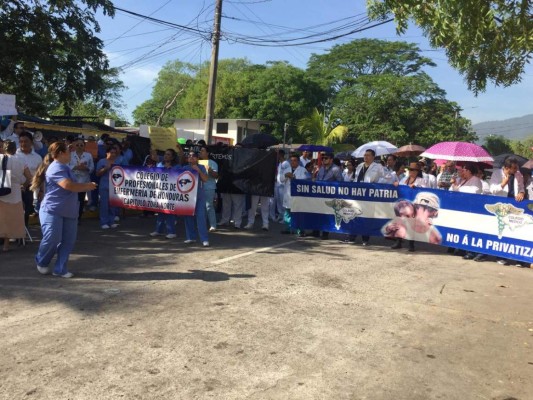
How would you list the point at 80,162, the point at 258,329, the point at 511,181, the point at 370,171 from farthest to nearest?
1. the point at 80,162
2. the point at 370,171
3. the point at 511,181
4. the point at 258,329

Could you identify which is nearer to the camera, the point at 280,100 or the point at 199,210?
the point at 199,210

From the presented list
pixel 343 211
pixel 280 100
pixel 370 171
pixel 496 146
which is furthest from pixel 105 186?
pixel 496 146

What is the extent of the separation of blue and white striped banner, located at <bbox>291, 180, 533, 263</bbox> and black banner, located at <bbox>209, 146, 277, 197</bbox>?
721 millimetres

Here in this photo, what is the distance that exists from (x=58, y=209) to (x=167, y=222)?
3.76 metres

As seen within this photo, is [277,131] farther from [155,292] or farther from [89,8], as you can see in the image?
[155,292]

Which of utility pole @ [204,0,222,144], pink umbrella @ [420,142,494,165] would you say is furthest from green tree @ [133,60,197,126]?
pink umbrella @ [420,142,494,165]

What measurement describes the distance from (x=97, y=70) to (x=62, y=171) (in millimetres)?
11317

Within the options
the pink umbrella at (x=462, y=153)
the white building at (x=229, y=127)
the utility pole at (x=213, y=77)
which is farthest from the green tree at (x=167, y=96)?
the pink umbrella at (x=462, y=153)

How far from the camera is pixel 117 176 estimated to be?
34.5 feet

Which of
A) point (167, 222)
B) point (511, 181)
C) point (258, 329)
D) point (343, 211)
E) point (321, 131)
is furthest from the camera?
point (321, 131)

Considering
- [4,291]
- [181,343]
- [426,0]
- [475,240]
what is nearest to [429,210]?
[475,240]

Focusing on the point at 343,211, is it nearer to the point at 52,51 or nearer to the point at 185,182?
the point at 185,182

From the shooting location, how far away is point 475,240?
8930 millimetres

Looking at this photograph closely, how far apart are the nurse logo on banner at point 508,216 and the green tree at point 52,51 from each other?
1265 cm
